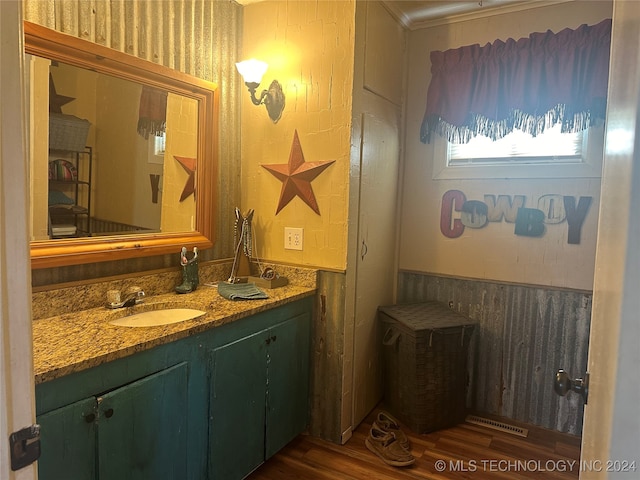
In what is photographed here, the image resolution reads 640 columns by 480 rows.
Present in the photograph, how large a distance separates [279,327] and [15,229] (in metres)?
1.65

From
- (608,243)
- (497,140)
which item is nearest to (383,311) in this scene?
(497,140)

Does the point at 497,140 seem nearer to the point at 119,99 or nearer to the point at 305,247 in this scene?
the point at 305,247

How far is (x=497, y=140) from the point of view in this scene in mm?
2709

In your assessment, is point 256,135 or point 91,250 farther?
point 256,135

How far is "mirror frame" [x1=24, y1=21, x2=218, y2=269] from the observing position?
65.4 inches

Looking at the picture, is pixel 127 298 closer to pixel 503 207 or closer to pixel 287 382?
pixel 287 382

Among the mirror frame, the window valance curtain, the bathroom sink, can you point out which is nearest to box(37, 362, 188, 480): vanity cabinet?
the bathroom sink

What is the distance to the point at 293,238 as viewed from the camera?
8.25 feet

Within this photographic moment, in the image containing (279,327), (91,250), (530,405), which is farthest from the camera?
(530,405)

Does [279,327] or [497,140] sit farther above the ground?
[497,140]

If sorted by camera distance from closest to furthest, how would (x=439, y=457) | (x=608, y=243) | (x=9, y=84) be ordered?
1. (x=9, y=84)
2. (x=608, y=243)
3. (x=439, y=457)

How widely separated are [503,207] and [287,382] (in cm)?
172

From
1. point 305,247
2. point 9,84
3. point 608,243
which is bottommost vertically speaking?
point 305,247

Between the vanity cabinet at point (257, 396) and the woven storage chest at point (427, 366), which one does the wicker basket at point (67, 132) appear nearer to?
the vanity cabinet at point (257, 396)
